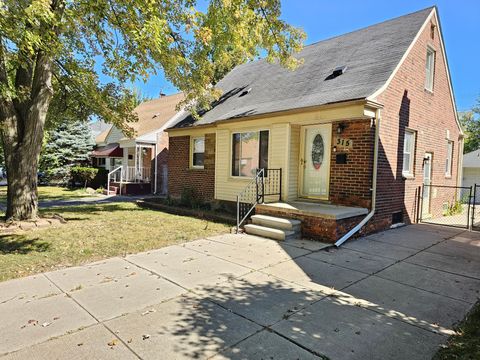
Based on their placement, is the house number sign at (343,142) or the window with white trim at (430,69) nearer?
the house number sign at (343,142)

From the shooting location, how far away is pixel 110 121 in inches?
417

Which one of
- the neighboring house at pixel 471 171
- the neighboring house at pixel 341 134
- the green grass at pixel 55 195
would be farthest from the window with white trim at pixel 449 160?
the green grass at pixel 55 195

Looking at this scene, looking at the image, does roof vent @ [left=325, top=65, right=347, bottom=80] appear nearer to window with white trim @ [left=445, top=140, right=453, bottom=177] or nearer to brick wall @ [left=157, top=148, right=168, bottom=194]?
window with white trim @ [left=445, top=140, right=453, bottom=177]

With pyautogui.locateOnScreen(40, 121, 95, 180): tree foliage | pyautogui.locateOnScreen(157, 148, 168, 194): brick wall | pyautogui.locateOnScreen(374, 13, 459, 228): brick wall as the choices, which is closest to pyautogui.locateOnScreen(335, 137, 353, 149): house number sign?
pyautogui.locateOnScreen(374, 13, 459, 228): brick wall

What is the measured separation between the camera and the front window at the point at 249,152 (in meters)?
9.75

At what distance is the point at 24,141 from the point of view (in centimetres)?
791

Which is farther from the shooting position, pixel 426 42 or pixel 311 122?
pixel 426 42

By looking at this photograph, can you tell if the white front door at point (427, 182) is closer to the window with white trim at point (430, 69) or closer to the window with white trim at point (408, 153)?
the window with white trim at point (408, 153)

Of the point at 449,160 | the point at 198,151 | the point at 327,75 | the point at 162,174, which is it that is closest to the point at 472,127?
the point at 449,160

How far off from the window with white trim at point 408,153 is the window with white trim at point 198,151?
6.97 meters

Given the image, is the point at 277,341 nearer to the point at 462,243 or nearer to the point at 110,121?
the point at 462,243

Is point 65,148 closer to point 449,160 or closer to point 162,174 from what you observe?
point 162,174

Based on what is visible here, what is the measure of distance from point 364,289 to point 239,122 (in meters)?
6.78

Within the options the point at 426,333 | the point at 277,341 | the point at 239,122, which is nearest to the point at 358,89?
the point at 239,122
